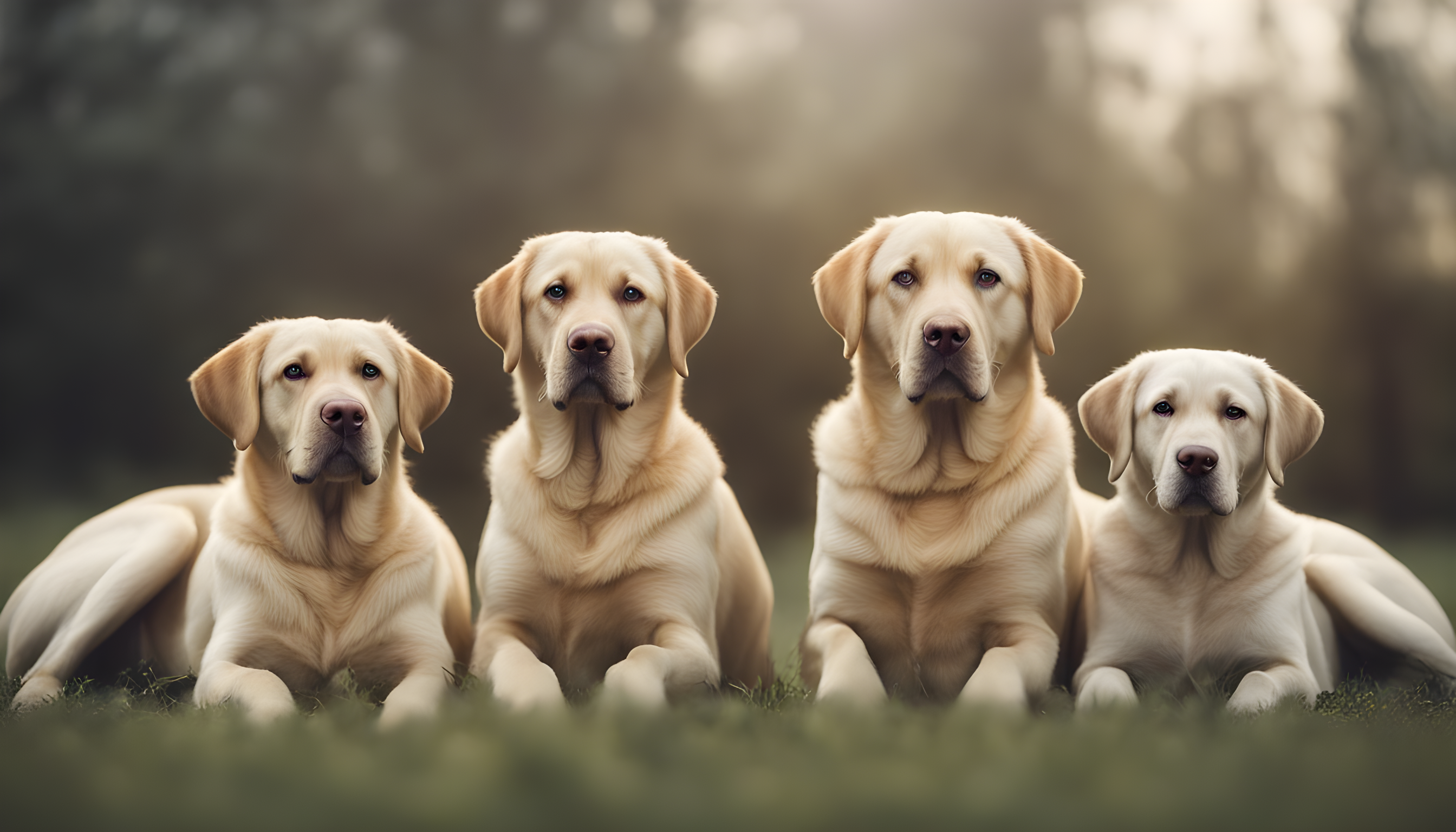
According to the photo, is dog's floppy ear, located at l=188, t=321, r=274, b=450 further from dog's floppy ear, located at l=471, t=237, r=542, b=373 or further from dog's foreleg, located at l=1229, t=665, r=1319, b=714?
dog's foreleg, located at l=1229, t=665, r=1319, b=714

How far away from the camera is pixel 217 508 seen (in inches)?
171

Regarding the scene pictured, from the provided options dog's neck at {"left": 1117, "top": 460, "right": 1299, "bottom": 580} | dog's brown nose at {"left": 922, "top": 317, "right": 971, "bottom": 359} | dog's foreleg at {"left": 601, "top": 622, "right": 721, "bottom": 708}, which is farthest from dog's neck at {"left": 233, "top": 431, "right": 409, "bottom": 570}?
dog's neck at {"left": 1117, "top": 460, "right": 1299, "bottom": 580}

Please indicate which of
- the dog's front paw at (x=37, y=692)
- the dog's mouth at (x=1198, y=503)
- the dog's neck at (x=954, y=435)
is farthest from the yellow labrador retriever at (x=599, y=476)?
the dog's mouth at (x=1198, y=503)

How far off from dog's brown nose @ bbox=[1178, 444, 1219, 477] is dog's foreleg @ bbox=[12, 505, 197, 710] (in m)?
3.97

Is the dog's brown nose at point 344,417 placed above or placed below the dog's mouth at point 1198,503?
above

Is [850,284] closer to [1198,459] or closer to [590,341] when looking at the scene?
[590,341]

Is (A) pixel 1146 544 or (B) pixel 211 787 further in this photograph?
(A) pixel 1146 544

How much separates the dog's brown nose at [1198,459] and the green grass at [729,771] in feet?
3.00

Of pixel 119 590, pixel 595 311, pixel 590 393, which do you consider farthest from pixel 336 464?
pixel 119 590

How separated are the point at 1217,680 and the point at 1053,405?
1282mm

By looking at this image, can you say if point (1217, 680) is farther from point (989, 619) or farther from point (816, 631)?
point (816, 631)

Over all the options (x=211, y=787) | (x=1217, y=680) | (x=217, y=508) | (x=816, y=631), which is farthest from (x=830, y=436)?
(x=211, y=787)

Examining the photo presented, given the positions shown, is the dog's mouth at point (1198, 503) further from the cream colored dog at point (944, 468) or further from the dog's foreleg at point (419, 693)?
the dog's foreleg at point (419, 693)

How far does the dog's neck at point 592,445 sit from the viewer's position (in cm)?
435
